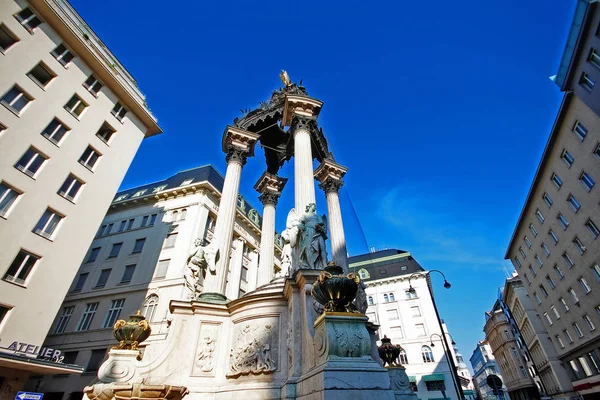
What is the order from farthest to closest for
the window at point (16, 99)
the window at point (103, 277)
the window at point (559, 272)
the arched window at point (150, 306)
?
the window at point (103, 277), the window at point (559, 272), the arched window at point (150, 306), the window at point (16, 99)

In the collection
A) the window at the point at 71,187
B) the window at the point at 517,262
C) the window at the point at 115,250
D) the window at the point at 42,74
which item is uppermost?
the window at the point at 42,74

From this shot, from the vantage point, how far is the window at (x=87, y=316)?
96.0 ft

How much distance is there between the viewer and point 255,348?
8219 mm

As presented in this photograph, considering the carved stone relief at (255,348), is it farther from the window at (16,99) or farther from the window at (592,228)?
the window at (592,228)

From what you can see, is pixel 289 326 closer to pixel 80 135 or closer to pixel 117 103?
pixel 80 135

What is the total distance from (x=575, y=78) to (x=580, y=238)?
13722 mm

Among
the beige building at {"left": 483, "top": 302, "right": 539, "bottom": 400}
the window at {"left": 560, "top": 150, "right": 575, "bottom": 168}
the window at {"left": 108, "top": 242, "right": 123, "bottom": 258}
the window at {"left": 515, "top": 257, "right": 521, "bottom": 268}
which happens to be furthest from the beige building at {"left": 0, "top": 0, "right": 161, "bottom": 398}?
the beige building at {"left": 483, "top": 302, "right": 539, "bottom": 400}

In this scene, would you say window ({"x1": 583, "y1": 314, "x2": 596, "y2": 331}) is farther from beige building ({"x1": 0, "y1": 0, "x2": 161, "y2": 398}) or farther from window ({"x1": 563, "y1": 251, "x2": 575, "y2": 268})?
beige building ({"x1": 0, "y1": 0, "x2": 161, "y2": 398})

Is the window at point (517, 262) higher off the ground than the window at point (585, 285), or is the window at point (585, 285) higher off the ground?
the window at point (517, 262)

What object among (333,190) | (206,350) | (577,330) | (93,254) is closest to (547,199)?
(577,330)

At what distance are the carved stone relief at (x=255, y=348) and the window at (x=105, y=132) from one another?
74.0ft

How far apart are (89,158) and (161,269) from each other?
1274 cm

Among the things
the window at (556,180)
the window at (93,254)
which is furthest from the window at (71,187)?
the window at (556,180)

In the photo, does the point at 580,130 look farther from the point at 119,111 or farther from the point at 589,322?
the point at 119,111
